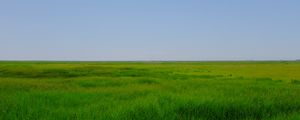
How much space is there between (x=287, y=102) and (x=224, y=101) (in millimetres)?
1958

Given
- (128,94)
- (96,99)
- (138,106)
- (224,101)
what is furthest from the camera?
(128,94)

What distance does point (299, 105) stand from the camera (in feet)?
34.2

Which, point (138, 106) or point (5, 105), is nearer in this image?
point (138, 106)

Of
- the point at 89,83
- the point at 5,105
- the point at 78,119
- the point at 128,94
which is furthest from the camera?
the point at 89,83

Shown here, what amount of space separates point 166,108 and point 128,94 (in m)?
3.82

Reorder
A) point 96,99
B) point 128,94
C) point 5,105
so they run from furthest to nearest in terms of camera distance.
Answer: point 128,94
point 96,99
point 5,105

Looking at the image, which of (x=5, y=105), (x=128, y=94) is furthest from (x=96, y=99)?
(x=5, y=105)

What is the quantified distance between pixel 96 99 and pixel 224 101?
152 inches

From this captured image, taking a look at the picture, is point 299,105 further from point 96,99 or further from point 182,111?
point 96,99

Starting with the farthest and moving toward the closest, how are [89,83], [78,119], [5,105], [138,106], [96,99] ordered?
[89,83] → [96,99] → [5,105] → [138,106] → [78,119]

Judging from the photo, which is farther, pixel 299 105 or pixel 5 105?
pixel 299 105

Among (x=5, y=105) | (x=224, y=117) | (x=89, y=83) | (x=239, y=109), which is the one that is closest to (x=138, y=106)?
(x=224, y=117)

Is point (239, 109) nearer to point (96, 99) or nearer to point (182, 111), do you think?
point (182, 111)

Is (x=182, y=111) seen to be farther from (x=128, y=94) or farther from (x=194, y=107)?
(x=128, y=94)
